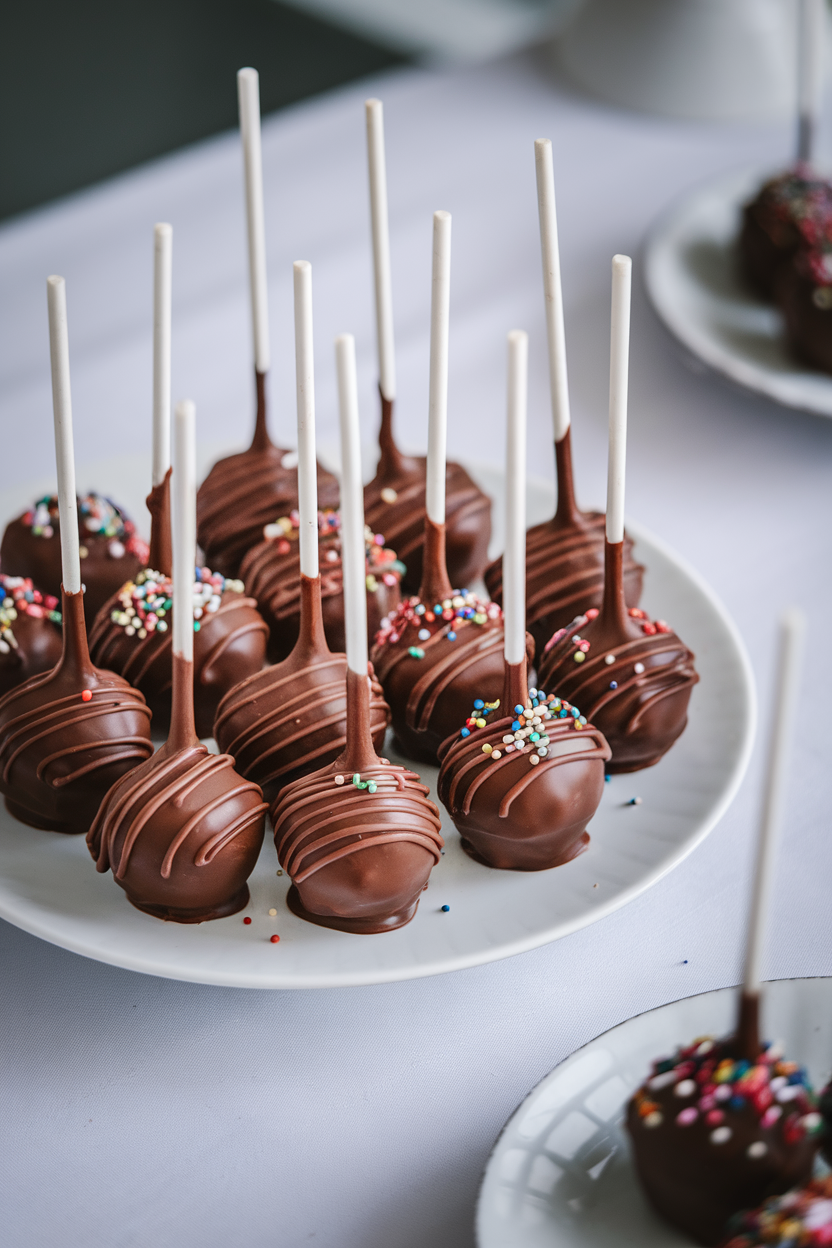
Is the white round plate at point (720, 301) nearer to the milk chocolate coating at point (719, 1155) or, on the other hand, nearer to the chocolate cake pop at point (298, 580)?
the chocolate cake pop at point (298, 580)

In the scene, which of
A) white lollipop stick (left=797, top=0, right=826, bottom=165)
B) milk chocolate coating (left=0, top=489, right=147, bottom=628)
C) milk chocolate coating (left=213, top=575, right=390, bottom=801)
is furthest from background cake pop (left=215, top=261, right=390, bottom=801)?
white lollipop stick (left=797, top=0, right=826, bottom=165)

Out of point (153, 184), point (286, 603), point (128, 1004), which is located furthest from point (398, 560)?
point (153, 184)

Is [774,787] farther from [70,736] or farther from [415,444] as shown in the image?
[415,444]

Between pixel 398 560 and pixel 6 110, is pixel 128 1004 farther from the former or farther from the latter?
pixel 6 110

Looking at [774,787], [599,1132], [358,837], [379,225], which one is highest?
[379,225]

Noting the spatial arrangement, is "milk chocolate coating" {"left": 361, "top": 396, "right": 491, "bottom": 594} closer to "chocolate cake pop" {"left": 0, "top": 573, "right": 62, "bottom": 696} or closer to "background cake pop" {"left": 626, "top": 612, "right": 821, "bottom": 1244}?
"chocolate cake pop" {"left": 0, "top": 573, "right": 62, "bottom": 696}

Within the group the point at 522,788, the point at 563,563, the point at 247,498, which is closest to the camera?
the point at 522,788

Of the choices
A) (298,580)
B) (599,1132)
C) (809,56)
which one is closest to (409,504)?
(298,580)
